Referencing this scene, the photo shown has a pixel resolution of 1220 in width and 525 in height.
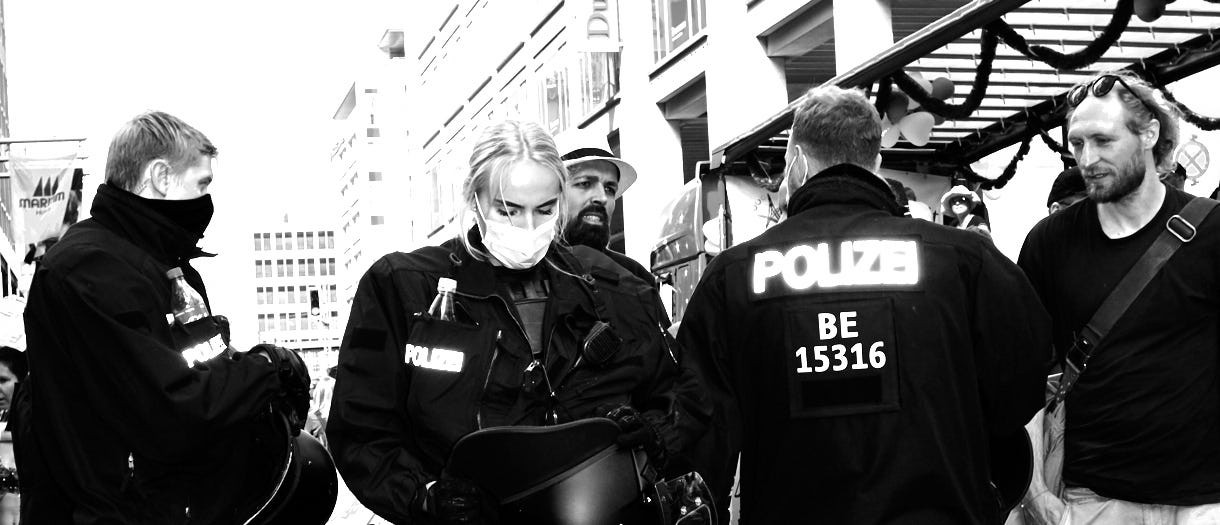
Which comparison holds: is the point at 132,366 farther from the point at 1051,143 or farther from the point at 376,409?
the point at 1051,143

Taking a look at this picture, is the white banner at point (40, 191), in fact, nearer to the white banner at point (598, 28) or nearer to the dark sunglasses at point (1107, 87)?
the white banner at point (598, 28)

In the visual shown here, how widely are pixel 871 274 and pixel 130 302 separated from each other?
2062mm

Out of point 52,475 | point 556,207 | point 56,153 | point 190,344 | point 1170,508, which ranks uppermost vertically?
point 56,153

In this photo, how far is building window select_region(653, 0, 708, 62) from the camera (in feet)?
75.7

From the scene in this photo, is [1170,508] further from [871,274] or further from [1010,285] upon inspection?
[871,274]

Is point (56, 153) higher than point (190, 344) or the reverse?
higher

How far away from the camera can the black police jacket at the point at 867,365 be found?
373 centimetres

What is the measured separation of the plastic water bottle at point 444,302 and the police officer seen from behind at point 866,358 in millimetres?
746

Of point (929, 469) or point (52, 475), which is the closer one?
point (929, 469)

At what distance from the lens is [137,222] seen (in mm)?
4289

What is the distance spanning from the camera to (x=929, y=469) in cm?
369

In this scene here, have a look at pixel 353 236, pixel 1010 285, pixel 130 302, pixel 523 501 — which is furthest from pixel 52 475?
pixel 353 236

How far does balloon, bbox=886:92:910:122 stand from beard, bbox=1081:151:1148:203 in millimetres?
6147

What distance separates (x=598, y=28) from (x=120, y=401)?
24.1m
